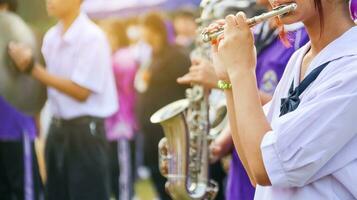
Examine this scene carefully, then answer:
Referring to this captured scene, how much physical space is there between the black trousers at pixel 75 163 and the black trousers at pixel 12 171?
0.30 metres

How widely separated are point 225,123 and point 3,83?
1752 millimetres

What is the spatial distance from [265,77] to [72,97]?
5.91 feet

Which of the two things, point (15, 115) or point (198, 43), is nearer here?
point (198, 43)

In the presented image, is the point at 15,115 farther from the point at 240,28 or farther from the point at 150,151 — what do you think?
the point at 240,28

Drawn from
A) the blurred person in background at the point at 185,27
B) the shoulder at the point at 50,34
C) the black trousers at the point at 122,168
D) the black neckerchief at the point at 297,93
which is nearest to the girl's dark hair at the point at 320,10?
the black neckerchief at the point at 297,93

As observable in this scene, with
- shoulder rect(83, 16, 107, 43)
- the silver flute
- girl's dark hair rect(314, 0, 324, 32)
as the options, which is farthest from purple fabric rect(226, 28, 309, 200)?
shoulder rect(83, 16, 107, 43)

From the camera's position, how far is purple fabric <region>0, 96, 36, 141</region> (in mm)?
5887

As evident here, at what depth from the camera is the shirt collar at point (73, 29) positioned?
5.52m

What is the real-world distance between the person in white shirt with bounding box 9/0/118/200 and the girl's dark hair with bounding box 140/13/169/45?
1.08 m

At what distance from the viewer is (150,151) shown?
7016mm

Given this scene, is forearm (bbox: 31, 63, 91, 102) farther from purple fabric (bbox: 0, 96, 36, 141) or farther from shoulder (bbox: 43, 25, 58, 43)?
purple fabric (bbox: 0, 96, 36, 141)

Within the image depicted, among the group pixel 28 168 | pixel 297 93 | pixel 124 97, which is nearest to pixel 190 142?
pixel 28 168

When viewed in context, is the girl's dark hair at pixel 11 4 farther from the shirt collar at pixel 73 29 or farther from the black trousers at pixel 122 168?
the black trousers at pixel 122 168

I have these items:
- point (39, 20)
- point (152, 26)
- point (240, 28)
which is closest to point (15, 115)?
point (39, 20)
